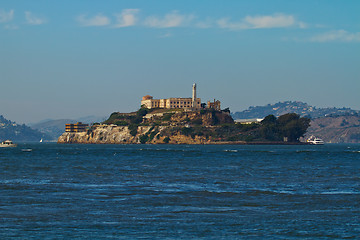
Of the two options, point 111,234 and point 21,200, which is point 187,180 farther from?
point 111,234

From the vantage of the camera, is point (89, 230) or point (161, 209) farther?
point (161, 209)

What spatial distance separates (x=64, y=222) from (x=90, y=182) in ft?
82.4

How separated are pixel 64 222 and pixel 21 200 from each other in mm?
10503

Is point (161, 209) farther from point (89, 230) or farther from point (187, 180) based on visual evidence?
point (187, 180)

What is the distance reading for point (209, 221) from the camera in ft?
103

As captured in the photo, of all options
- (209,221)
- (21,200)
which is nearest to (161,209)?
(209,221)

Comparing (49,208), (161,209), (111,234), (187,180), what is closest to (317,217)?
(161,209)

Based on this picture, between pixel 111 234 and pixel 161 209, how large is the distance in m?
8.89

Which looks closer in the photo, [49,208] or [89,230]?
[89,230]

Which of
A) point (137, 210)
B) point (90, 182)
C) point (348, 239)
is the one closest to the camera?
point (348, 239)

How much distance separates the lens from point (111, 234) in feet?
90.3

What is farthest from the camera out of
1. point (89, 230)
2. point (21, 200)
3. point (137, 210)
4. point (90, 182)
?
point (90, 182)

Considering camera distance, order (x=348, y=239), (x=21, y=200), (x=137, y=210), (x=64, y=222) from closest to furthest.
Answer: (x=348, y=239) < (x=64, y=222) < (x=137, y=210) < (x=21, y=200)

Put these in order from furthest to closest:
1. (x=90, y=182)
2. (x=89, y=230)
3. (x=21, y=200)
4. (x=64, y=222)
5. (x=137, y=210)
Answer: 1. (x=90, y=182)
2. (x=21, y=200)
3. (x=137, y=210)
4. (x=64, y=222)
5. (x=89, y=230)
